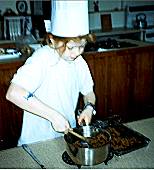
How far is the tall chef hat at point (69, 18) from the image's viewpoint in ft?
5.08

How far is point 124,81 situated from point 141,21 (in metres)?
2.51

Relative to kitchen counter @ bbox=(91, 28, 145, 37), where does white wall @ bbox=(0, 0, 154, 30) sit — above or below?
above

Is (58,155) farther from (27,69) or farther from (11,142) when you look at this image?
(11,142)

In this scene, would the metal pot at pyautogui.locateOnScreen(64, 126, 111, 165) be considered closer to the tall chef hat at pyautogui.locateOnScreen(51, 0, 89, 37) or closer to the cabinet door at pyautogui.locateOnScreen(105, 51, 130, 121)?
the tall chef hat at pyautogui.locateOnScreen(51, 0, 89, 37)

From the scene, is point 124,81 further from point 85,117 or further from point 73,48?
point 73,48

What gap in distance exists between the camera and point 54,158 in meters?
1.39

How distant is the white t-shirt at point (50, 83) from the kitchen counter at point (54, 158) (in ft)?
0.87

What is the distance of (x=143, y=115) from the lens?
12.3ft

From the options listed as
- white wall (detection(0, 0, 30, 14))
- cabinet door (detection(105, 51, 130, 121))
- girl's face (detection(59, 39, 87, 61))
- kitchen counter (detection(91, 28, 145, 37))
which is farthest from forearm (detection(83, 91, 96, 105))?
white wall (detection(0, 0, 30, 14))

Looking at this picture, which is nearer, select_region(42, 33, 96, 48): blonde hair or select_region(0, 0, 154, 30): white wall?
select_region(42, 33, 96, 48): blonde hair

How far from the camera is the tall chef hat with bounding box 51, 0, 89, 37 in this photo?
1.55 meters

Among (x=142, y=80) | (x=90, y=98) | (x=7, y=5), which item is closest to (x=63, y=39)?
(x=90, y=98)

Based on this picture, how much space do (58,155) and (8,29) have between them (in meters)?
3.72

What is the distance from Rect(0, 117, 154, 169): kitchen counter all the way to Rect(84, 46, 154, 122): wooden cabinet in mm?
1765
